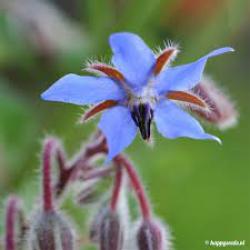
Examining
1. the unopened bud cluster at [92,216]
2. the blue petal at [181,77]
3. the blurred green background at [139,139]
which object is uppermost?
the blurred green background at [139,139]

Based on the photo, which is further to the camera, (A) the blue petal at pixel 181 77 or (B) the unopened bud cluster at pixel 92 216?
(B) the unopened bud cluster at pixel 92 216

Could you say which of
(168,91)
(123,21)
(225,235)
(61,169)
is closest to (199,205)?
(225,235)

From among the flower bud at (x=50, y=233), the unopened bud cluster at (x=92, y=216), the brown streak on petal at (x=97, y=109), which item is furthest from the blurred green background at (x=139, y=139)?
the brown streak on petal at (x=97, y=109)

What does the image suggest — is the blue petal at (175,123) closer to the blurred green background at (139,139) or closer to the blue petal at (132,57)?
the blue petal at (132,57)

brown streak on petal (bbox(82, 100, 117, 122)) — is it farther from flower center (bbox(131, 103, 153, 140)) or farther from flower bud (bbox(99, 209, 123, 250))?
flower bud (bbox(99, 209, 123, 250))

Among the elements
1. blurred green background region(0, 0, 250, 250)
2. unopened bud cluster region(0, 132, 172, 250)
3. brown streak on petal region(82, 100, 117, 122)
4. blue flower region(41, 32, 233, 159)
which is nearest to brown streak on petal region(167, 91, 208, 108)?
blue flower region(41, 32, 233, 159)
